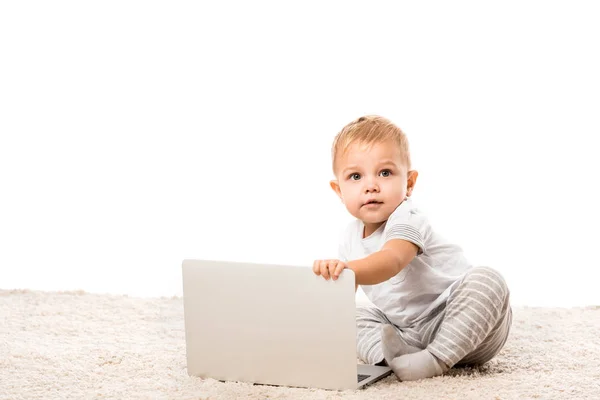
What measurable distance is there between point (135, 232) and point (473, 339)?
148 cm

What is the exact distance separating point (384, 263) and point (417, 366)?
0.18 metres

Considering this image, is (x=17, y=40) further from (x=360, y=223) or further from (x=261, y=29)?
(x=360, y=223)

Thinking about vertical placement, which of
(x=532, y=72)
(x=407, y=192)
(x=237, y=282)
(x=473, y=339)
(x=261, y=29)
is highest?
(x=261, y=29)

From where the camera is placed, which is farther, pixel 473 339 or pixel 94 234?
pixel 94 234

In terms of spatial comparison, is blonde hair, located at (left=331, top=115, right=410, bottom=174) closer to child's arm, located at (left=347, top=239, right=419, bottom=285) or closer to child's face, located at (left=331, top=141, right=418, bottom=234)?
child's face, located at (left=331, top=141, right=418, bottom=234)

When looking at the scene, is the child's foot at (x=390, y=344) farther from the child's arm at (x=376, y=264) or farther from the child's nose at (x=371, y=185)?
the child's nose at (x=371, y=185)

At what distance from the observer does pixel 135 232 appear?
256cm

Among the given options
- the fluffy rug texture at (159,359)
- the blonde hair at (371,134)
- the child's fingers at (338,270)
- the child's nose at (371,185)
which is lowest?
the fluffy rug texture at (159,359)

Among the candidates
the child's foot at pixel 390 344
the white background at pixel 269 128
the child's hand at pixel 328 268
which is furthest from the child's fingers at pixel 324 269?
the white background at pixel 269 128

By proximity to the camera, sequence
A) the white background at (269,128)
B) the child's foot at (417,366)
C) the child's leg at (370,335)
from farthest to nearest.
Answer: the white background at (269,128) < the child's leg at (370,335) < the child's foot at (417,366)

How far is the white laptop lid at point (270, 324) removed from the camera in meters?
1.22

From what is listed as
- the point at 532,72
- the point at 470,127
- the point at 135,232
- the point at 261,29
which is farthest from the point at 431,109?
the point at 135,232

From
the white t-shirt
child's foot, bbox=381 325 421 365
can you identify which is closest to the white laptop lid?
child's foot, bbox=381 325 421 365

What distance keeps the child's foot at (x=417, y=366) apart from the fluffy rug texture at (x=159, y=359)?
2cm
